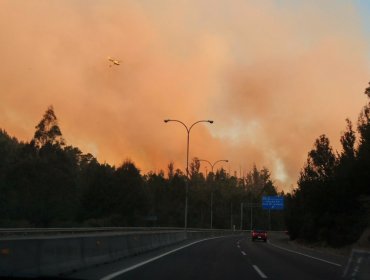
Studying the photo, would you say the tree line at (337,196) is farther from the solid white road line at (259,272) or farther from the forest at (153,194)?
the solid white road line at (259,272)

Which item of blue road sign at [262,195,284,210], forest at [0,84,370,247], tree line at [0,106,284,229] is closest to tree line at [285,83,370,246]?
forest at [0,84,370,247]

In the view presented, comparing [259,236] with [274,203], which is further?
[274,203]

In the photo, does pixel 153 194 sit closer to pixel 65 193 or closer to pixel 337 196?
pixel 65 193

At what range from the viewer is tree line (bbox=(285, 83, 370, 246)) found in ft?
171

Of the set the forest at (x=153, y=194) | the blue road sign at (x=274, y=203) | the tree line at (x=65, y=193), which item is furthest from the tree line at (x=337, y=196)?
the tree line at (x=65, y=193)

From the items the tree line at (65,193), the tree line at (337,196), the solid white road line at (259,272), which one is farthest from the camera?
the tree line at (65,193)

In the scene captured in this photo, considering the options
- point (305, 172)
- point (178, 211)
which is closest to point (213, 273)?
point (305, 172)

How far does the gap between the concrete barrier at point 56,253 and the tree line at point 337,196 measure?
3256 centimetres

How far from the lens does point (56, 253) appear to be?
13.8m

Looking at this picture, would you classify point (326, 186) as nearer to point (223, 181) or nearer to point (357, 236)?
point (357, 236)

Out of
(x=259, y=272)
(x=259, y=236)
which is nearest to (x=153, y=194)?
(x=259, y=236)

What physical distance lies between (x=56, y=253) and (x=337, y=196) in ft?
165

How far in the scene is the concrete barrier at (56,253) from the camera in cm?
1126

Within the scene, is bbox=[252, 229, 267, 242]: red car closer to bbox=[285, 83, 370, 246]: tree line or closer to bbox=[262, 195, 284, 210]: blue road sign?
bbox=[285, 83, 370, 246]: tree line
